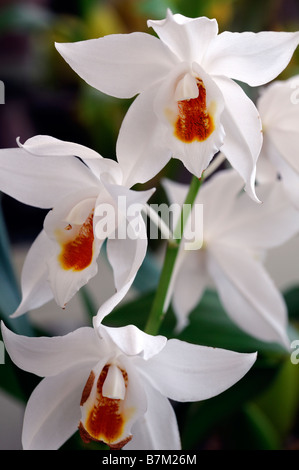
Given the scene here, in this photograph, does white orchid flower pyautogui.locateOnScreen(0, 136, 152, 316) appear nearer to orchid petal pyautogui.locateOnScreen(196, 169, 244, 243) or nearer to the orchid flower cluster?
the orchid flower cluster

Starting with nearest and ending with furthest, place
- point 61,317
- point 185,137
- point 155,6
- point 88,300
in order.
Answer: point 185,137 → point 88,300 → point 155,6 → point 61,317

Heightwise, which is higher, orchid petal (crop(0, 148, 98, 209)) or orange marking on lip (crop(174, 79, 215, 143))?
orange marking on lip (crop(174, 79, 215, 143))

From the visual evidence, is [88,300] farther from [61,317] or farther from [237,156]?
[61,317]

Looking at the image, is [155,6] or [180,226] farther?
[155,6]

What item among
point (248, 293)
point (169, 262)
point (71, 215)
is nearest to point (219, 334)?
point (248, 293)

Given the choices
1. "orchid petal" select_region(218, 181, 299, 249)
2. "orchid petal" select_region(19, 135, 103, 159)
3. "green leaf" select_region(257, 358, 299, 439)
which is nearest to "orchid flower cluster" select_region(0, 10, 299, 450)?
"orchid petal" select_region(19, 135, 103, 159)

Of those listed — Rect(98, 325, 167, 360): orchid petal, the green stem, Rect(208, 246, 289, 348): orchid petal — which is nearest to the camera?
Rect(98, 325, 167, 360): orchid petal

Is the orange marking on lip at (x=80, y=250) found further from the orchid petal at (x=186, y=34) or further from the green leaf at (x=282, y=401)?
the green leaf at (x=282, y=401)

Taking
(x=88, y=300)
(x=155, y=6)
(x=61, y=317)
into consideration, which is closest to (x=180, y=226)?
(x=88, y=300)

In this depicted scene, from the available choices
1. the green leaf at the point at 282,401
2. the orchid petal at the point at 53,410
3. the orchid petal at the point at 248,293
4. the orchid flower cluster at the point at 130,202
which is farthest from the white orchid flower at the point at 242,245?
the green leaf at the point at 282,401
